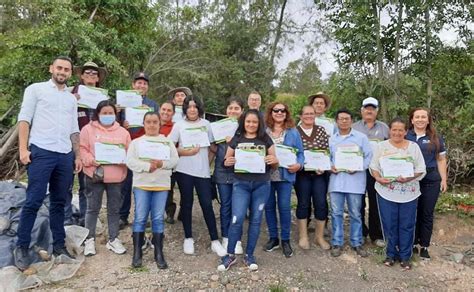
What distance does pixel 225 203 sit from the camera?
15.2 feet

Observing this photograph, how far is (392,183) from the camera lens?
→ 177 inches

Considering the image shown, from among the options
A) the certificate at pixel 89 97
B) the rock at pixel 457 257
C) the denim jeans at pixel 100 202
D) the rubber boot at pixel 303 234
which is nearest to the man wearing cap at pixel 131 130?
the certificate at pixel 89 97

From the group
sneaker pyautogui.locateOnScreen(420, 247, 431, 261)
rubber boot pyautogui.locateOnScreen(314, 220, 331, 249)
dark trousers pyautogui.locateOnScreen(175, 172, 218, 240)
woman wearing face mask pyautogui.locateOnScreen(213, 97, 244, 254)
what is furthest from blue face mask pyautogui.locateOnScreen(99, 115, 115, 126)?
sneaker pyautogui.locateOnScreen(420, 247, 431, 261)

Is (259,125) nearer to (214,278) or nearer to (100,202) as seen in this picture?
(214,278)

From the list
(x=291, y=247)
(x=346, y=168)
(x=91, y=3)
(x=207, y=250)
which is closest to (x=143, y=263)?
(x=207, y=250)

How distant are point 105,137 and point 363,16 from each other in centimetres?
642

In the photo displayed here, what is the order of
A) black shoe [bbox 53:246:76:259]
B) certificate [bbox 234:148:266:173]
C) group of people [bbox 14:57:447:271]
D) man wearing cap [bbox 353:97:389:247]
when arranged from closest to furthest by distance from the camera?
group of people [bbox 14:57:447:271], certificate [bbox 234:148:266:173], black shoe [bbox 53:246:76:259], man wearing cap [bbox 353:97:389:247]

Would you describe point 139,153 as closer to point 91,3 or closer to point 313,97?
point 313,97

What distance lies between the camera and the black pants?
4.59 meters

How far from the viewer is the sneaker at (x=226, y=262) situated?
4.27 metres

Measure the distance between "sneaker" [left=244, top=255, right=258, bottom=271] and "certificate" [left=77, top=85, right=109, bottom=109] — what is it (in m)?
2.46

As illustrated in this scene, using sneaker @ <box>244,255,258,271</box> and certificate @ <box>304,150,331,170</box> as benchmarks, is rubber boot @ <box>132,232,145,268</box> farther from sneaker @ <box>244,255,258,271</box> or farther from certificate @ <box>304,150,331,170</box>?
certificate @ <box>304,150,331,170</box>

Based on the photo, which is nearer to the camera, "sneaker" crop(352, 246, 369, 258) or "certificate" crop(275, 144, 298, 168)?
"certificate" crop(275, 144, 298, 168)

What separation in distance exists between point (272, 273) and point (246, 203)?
82 cm
